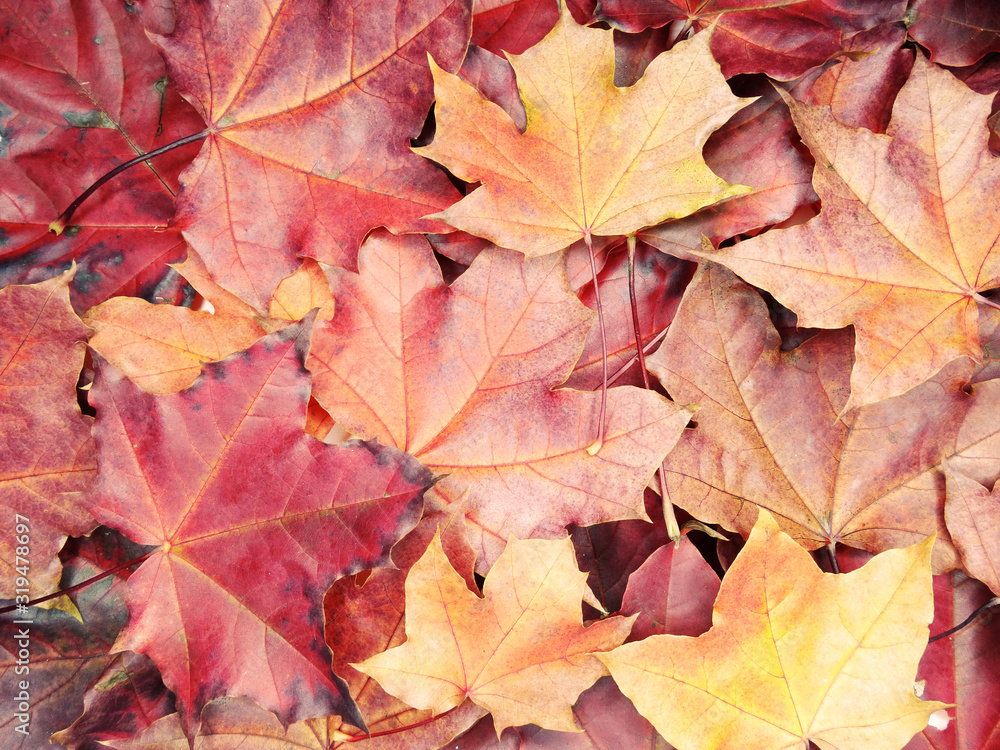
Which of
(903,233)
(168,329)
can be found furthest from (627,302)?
(168,329)

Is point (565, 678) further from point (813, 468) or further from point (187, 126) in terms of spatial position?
point (187, 126)

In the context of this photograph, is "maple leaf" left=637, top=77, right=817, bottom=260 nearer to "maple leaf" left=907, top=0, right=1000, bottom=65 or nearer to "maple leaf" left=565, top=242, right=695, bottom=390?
"maple leaf" left=565, top=242, right=695, bottom=390

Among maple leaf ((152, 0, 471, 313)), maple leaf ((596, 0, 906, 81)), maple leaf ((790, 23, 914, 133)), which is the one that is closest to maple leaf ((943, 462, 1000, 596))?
maple leaf ((790, 23, 914, 133))

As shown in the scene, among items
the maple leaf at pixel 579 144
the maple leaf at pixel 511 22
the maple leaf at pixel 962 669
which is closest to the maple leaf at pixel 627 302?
the maple leaf at pixel 579 144

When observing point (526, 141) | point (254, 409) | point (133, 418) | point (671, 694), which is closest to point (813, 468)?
point (671, 694)

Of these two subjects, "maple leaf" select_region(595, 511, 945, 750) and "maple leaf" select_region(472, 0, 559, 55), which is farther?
"maple leaf" select_region(472, 0, 559, 55)

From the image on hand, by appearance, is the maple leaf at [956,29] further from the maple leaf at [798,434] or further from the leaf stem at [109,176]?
the leaf stem at [109,176]
